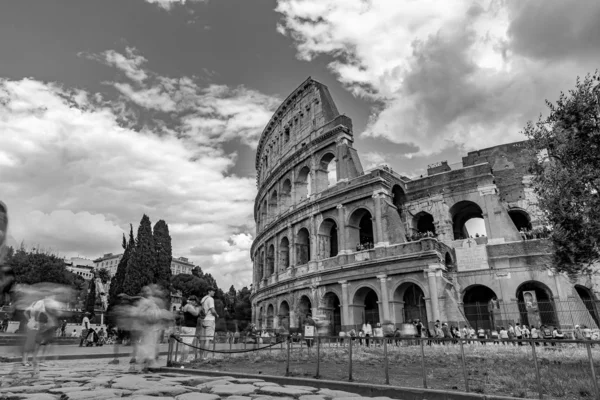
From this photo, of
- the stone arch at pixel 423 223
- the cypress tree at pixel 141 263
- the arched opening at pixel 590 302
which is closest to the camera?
the arched opening at pixel 590 302

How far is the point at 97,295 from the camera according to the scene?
54969 mm

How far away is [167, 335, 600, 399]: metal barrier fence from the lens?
582 cm

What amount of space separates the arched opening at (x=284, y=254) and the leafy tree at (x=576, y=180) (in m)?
19.7

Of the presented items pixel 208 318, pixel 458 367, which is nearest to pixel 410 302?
pixel 458 367

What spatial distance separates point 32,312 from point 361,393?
6.58 metres

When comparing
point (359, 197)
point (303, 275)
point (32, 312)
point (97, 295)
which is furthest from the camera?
point (97, 295)

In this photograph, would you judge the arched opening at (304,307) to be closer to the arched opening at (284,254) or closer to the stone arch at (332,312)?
the stone arch at (332,312)

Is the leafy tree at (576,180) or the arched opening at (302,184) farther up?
the arched opening at (302,184)

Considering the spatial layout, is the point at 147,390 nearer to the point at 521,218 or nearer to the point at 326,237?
the point at 326,237

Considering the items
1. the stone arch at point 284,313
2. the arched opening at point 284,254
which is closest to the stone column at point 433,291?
the stone arch at point 284,313

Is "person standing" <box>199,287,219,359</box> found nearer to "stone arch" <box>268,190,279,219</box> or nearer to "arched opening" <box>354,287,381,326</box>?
"arched opening" <box>354,287,381,326</box>

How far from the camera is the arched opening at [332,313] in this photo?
2333 cm

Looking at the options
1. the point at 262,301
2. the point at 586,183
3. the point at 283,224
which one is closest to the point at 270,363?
the point at 586,183

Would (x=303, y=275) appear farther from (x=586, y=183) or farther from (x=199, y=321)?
(x=586, y=183)
